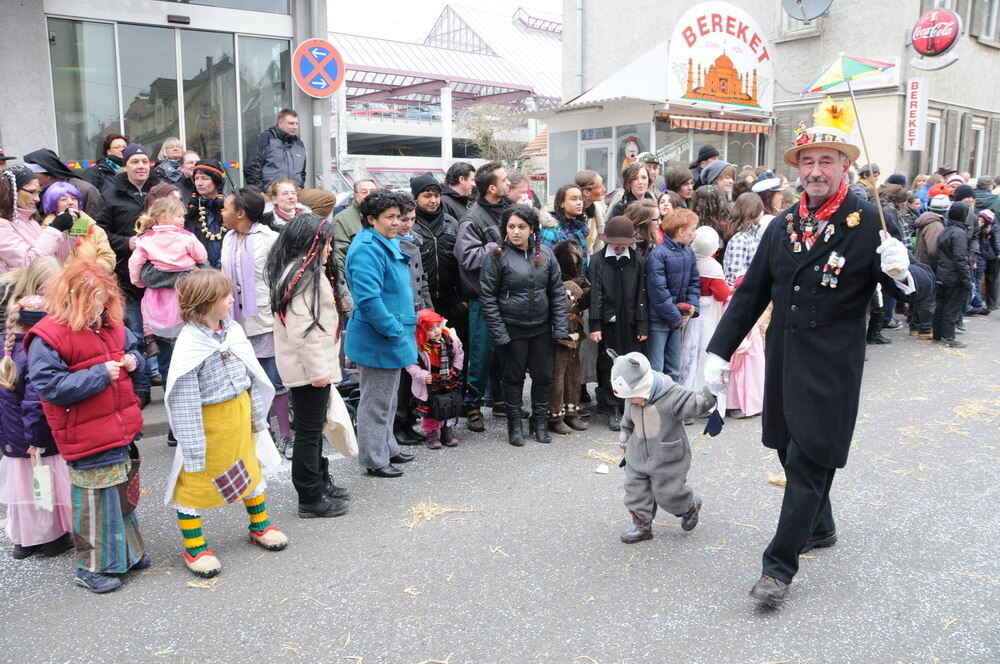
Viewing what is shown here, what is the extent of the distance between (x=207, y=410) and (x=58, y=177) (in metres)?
4.35

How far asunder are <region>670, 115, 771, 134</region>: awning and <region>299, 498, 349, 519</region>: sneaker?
43.1 feet

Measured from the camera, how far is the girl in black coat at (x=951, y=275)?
31.5 feet

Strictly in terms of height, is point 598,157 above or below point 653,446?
above

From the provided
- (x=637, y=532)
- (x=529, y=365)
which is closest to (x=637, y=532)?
(x=637, y=532)

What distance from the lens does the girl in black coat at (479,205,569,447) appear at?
5.89 metres

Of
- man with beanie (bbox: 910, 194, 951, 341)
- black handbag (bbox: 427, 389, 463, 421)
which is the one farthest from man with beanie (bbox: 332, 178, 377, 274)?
man with beanie (bbox: 910, 194, 951, 341)

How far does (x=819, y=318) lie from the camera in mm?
3488

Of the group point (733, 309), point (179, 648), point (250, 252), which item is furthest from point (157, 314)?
point (733, 309)

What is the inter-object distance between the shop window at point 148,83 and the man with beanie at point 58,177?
10.2 ft

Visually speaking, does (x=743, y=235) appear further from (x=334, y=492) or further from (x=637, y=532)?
(x=334, y=492)

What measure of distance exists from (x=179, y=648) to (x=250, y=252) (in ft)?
10.4

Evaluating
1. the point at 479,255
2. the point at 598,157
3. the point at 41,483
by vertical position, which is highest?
the point at 598,157

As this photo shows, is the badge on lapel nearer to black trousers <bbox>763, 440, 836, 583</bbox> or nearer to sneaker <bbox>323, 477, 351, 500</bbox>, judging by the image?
black trousers <bbox>763, 440, 836, 583</bbox>

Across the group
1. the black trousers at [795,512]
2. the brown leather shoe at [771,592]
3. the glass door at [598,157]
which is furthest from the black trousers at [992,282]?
the brown leather shoe at [771,592]
